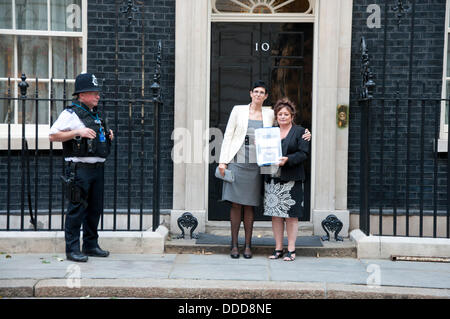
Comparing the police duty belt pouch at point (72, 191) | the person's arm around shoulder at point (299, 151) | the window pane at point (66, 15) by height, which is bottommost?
the police duty belt pouch at point (72, 191)

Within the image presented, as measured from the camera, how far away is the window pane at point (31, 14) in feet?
26.8

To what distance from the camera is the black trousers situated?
6.57 metres

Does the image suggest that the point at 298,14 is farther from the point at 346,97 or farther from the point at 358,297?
the point at 358,297

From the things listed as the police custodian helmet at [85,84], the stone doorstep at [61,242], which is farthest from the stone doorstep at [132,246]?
the police custodian helmet at [85,84]

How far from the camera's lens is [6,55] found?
823 centimetres

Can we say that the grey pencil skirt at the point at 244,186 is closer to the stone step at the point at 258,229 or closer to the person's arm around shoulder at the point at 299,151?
the person's arm around shoulder at the point at 299,151

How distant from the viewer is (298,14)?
818 centimetres

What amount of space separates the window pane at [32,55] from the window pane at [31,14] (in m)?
0.16

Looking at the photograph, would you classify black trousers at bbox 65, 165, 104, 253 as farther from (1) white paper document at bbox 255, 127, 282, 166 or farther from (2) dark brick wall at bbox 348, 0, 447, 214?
(2) dark brick wall at bbox 348, 0, 447, 214

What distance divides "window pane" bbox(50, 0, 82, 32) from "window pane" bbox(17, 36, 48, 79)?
0.28 m

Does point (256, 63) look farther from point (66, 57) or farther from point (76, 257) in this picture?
point (76, 257)

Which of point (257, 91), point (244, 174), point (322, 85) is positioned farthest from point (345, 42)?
point (244, 174)

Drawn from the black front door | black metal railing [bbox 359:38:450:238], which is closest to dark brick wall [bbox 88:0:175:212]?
the black front door

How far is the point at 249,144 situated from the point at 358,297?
2062mm
